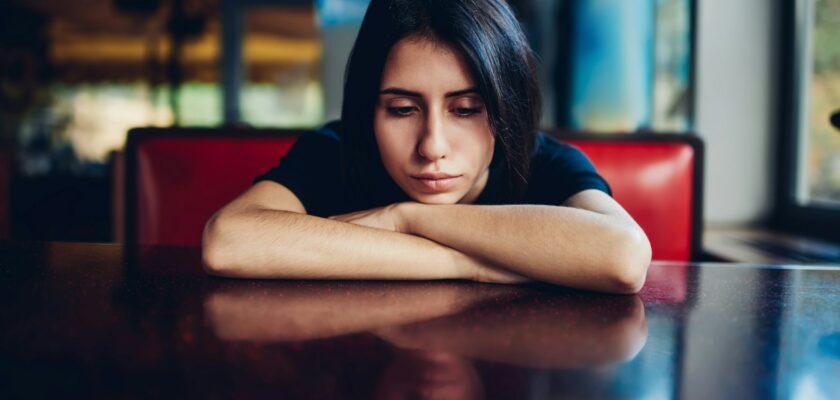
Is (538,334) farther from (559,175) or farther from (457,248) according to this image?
(559,175)

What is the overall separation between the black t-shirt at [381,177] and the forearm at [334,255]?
1.11 feet

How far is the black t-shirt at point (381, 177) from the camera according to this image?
1304 millimetres

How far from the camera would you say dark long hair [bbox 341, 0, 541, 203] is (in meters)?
1.13

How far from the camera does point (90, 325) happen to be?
0.64 meters

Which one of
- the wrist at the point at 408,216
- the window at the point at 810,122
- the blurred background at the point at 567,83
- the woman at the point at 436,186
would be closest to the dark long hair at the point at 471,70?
the woman at the point at 436,186

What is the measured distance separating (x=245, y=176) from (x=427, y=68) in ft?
2.64

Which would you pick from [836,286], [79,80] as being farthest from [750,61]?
[79,80]

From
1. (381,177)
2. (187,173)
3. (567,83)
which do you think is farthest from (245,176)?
(567,83)

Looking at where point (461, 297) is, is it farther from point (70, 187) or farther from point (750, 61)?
point (70, 187)

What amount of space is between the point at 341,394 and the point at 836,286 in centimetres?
84

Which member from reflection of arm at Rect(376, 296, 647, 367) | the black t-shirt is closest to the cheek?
the black t-shirt

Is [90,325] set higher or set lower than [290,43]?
lower

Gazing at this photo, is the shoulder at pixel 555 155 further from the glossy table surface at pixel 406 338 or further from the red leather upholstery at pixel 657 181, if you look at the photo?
the glossy table surface at pixel 406 338

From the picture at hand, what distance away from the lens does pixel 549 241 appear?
93cm
